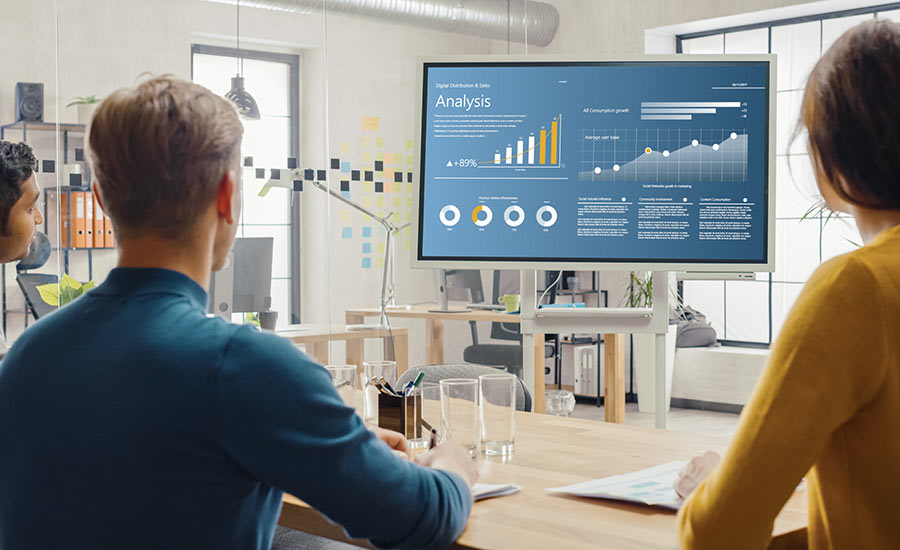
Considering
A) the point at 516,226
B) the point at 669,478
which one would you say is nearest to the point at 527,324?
the point at 516,226

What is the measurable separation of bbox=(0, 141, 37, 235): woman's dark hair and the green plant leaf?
1.42 metres

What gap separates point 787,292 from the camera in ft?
23.0

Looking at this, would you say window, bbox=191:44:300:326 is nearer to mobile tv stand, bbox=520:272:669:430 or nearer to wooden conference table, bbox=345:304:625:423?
wooden conference table, bbox=345:304:625:423

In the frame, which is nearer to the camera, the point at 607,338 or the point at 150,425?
the point at 150,425

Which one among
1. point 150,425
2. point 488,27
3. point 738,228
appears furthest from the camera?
point 488,27

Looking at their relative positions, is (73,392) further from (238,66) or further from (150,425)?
(238,66)

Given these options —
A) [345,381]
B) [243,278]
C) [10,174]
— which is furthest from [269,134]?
[345,381]

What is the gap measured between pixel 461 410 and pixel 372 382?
36 cm

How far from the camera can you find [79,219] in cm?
471

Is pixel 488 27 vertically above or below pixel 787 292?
above

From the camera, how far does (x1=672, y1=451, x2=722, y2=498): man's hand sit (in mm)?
1425

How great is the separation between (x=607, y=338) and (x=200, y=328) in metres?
3.50

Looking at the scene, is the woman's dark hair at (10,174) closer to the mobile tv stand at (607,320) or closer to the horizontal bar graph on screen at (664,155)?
the mobile tv stand at (607,320)

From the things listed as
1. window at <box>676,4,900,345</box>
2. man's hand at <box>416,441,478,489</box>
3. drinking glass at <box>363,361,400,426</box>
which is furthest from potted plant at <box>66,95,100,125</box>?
window at <box>676,4,900,345</box>
